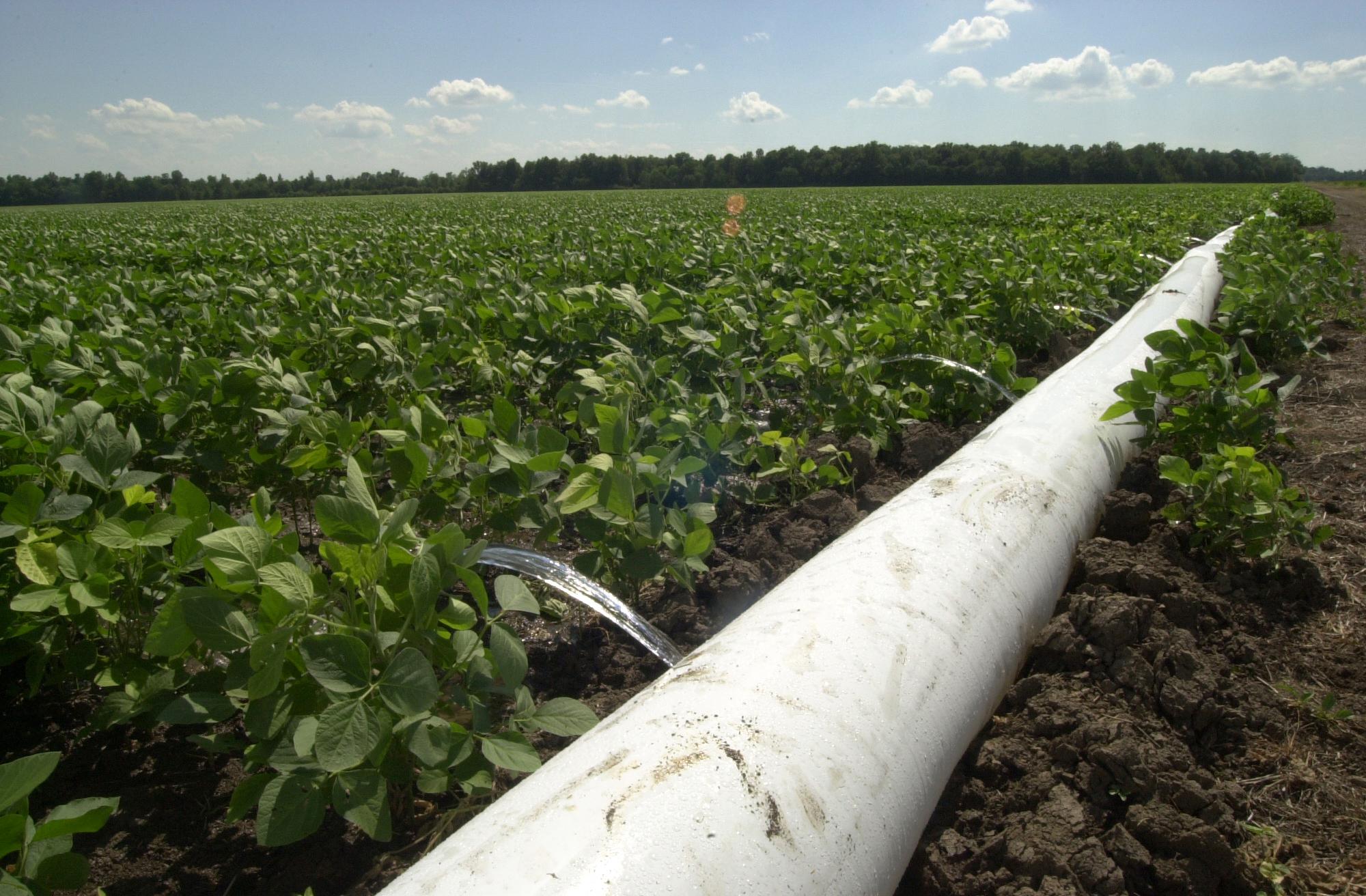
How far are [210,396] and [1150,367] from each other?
276 centimetres

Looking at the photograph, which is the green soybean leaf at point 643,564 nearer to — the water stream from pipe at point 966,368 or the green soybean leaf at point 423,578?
the green soybean leaf at point 423,578

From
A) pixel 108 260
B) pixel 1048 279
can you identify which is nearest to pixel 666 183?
pixel 108 260

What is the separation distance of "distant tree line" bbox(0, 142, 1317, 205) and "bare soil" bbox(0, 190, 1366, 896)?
6015 centimetres

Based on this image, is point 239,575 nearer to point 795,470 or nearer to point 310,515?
point 310,515

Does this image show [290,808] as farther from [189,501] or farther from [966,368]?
[966,368]

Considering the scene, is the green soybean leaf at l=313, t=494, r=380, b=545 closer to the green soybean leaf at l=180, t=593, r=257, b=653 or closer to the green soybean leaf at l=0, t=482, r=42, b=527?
the green soybean leaf at l=180, t=593, r=257, b=653

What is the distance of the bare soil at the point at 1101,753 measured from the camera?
4.08 feet

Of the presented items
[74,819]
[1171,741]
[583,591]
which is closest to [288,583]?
[74,819]

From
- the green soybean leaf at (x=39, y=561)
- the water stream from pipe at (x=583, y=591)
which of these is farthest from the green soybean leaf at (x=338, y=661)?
the green soybean leaf at (x=39, y=561)

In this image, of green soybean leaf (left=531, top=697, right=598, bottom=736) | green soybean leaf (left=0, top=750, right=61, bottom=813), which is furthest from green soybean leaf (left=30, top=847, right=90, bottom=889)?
green soybean leaf (left=531, top=697, right=598, bottom=736)

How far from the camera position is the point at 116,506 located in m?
1.73

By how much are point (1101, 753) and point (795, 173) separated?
65.7 m

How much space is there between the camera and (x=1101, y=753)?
4.51ft

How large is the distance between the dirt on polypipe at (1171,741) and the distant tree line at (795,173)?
6009 centimetres
